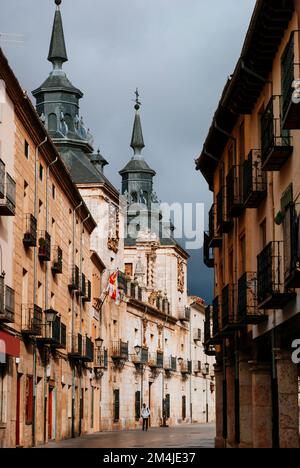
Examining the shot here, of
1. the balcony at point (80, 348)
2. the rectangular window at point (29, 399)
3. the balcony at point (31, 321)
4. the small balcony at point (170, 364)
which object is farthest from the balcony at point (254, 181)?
the small balcony at point (170, 364)

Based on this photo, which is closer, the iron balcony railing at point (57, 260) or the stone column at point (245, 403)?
the stone column at point (245, 403)

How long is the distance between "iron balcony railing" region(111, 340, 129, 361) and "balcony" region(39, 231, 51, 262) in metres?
27.2

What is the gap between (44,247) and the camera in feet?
123

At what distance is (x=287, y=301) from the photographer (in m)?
21.2

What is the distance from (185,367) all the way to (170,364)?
550cm

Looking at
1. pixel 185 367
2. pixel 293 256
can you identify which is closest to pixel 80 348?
pixel 293 256

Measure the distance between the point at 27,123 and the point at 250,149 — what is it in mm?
10279

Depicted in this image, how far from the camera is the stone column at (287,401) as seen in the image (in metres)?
23.1

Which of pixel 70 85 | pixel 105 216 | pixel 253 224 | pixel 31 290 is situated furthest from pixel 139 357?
pixel 253 224

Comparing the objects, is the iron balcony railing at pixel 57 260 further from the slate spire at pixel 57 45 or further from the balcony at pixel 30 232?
the slate spire at pixel 57 45

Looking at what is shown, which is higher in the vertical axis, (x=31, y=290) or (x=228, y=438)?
(x=31, y=290)

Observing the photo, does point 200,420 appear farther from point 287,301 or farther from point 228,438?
point 287,301

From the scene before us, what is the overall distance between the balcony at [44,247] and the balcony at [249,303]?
12.2 metres

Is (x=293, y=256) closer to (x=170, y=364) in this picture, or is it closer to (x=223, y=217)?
(x=223, y=217)
